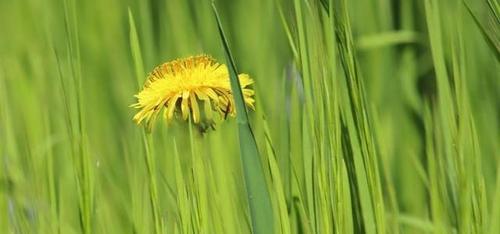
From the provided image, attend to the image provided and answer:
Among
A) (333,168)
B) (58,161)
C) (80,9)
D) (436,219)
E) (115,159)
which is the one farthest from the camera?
(80,9)

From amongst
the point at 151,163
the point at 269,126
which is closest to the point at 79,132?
the point at 151,163

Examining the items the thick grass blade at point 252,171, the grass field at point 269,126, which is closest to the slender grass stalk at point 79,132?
the grass field at point 269,126

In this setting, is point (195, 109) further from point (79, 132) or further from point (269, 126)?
point (269, 126)

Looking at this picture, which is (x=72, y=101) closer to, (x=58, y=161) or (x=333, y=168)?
(x=333, y=168)

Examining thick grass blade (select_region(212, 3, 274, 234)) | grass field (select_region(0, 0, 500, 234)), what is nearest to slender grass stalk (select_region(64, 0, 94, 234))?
grass field (select_region(0, 0, 500, 234))

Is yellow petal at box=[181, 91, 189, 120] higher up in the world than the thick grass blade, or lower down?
higher up

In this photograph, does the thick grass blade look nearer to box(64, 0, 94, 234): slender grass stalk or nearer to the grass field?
the grass field

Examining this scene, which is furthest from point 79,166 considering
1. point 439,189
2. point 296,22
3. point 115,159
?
point 115,159
